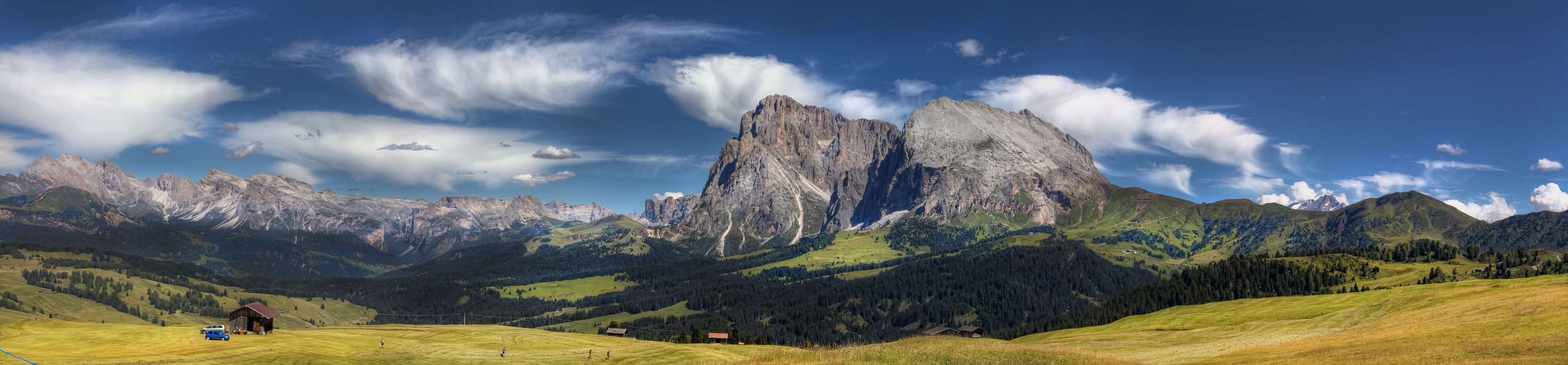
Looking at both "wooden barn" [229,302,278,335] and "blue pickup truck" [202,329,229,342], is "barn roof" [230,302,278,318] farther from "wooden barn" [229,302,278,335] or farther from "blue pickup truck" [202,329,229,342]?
"blue pickup truck" [202,329,229,342]

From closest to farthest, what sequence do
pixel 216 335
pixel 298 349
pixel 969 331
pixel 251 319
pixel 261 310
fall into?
pixel 298 349 → pixel 216 335 → pixel 251 319 → pixel 261 310 → pixel 969 331

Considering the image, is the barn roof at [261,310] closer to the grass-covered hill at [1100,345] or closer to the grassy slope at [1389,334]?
the grass-covered hill at [1100,345]

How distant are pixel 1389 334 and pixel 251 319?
14083cm

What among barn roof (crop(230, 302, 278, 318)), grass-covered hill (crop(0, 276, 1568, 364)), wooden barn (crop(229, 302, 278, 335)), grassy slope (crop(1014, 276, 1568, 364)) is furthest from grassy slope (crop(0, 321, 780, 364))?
grassy slope (crop(1014, 276, 1568, 364))

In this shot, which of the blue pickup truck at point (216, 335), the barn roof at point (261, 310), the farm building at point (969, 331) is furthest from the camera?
the farm building at point (969, 331)

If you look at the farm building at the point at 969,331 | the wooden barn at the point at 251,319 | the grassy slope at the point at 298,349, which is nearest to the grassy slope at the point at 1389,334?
the farm building at the point at 969,331

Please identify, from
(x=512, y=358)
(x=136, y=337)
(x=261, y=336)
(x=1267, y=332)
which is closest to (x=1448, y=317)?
(x=1267, y=332)

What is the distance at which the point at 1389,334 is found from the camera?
64.7 m

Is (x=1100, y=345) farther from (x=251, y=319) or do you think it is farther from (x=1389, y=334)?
(x=251, y=319)

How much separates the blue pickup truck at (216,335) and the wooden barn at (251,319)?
9775 millimetres

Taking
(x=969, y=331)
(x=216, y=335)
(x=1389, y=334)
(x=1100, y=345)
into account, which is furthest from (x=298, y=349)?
(x=969, y=331)

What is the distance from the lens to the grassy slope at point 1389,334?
49.2m

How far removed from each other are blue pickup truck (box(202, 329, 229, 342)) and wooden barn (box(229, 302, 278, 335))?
9.77 meters

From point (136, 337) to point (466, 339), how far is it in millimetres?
41042
